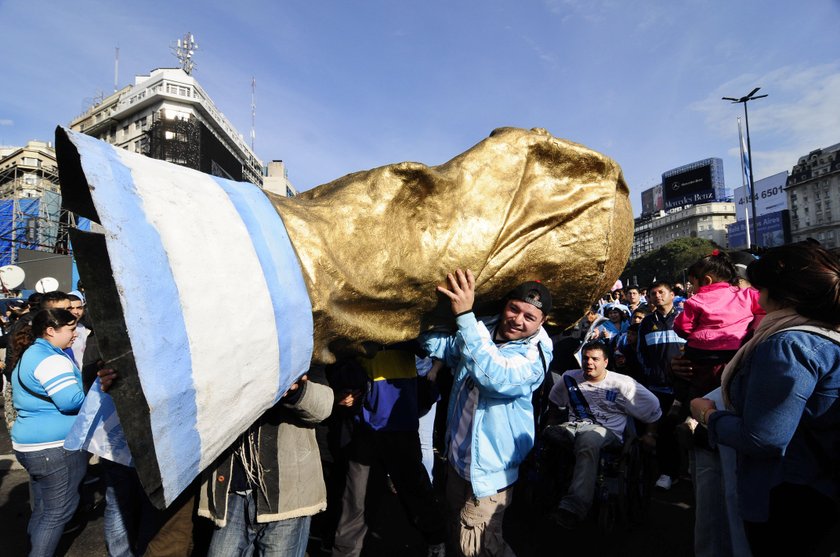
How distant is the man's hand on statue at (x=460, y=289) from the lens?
179 cm

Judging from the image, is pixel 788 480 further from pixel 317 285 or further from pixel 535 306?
pixel 317 285

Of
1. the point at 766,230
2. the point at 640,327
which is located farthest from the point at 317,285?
the point at 766,230

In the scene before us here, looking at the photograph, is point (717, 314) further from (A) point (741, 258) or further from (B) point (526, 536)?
(B) point (526, 536)

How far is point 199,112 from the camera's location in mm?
59000

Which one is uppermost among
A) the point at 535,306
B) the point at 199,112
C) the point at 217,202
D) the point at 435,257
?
the point at 199,112

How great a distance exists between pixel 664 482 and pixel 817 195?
79236mm

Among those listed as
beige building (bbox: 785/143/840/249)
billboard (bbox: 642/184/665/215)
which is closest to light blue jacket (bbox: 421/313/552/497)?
beige building (bbox: 785/143/840/249)

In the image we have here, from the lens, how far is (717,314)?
3395 mm

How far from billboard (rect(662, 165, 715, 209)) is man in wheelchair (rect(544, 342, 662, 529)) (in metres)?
63.5

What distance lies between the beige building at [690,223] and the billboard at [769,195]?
32.3m

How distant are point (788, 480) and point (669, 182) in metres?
69.8

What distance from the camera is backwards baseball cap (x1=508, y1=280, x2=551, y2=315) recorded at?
2043 mm

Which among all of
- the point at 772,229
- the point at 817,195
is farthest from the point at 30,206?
the point at 817,195

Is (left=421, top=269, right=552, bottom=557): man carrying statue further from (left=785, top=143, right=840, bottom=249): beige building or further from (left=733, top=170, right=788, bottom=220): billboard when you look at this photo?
(left=785, top=143, right=840, bottom=249): beige building
